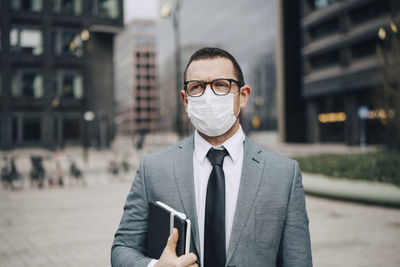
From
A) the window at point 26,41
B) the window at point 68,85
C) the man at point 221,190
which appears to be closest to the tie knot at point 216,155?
the man at point 221,190

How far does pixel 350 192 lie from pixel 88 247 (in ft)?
25.9

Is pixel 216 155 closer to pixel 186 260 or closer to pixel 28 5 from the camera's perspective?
pixel 186 260

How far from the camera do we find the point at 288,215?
215cm

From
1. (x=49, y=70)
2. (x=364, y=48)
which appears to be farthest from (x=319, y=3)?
(x=49, y=70)

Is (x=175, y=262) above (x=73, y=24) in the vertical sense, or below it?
below

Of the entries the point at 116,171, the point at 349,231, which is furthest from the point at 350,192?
the point at 116,171

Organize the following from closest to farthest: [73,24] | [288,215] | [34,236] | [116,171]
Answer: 1. [288,215]
2. [34,236]
3. [116,171]
4. [73,24]

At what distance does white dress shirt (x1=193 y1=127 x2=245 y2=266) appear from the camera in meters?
2.17

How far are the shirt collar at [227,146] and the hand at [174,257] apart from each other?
1.76ft

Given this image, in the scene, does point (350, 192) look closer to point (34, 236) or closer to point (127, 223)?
point (34, 236)

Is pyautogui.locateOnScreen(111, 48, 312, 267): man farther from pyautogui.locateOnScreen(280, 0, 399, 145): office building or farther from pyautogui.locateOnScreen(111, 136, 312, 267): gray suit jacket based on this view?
pyautogui.locateOnScreen(280, 0, 399, 145): office building

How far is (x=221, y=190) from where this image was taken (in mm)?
2104

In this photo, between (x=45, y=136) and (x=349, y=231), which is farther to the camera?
(x=45, y=136)

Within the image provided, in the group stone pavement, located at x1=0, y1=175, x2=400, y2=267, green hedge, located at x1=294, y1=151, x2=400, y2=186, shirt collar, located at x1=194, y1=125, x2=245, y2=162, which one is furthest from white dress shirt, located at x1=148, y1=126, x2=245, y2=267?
green hedge, located at x1=294, y1=151, x2=400, y2=186
